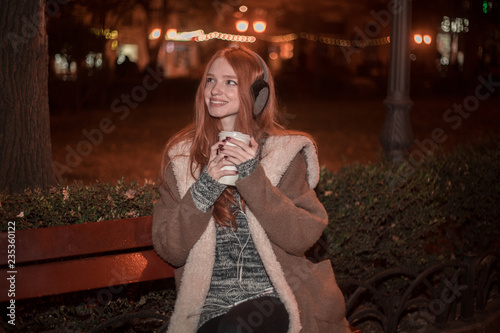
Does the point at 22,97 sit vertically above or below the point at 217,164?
above

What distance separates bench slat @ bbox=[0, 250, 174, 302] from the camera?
109 inches

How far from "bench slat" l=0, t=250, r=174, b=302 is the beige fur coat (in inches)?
8.9

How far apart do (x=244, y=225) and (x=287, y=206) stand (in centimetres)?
26

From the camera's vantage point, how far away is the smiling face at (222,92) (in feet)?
9.42

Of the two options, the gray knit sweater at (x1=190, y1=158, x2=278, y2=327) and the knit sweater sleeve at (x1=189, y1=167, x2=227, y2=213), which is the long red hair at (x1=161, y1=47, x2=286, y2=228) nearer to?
the gray knit sweater at (x1=190, y1=158, x2=278, y2=327)

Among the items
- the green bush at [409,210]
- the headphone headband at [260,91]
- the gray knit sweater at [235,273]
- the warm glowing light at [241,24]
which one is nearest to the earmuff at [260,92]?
the headphone headband at [260,91]

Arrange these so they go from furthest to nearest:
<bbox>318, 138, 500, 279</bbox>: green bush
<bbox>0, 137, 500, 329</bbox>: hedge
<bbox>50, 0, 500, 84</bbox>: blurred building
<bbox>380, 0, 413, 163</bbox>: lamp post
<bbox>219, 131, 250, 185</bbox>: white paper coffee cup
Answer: <bbox>50, 0, 500, 84</bbox>: blurred building < <bbox>380, 0, 413, 163</bbox>: lamp post < <bbox>318, 138, 500, 279</bbox>: green bush < <bbox>0, 137, 500, 329</bbox>: hedge < <bbox>219, 131, 250, 185</bbox>: white paper coffee cup

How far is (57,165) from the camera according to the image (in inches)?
419

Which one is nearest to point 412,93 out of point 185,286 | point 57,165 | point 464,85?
point 464,85

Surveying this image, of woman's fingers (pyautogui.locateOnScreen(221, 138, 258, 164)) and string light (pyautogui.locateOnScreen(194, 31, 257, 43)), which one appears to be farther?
string light (pyautogui.locateOnScreen(194, 31, 257, 43))

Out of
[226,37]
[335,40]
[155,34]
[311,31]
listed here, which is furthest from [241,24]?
[335,40]

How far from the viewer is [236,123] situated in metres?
2.95

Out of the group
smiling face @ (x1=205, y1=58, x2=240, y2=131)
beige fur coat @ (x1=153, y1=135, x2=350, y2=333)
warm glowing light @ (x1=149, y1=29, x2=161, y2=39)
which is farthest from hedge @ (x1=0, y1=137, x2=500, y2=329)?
warm glowing light @ (x1=149, y1=29, x2=161, y2=39)

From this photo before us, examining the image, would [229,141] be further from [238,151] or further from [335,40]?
[335,40]
